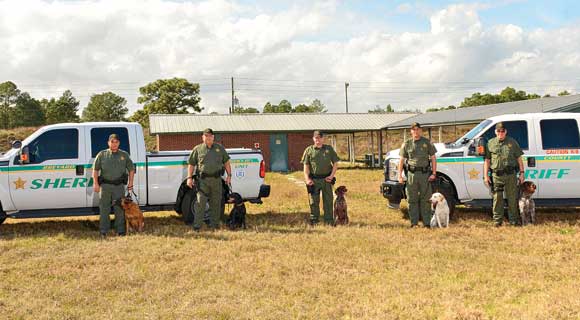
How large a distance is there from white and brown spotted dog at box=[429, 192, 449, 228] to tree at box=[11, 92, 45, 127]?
69416 millimetres

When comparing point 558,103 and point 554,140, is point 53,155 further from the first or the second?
point 558,103

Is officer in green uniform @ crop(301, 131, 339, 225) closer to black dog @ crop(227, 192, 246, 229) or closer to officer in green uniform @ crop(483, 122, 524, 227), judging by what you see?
black dog @ crop(227, 192, 246, 229)

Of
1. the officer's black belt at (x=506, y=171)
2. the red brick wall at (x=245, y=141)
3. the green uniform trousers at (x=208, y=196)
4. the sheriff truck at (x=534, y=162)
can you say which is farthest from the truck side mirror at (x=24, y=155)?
the red brick wall at (x=245, y=141)

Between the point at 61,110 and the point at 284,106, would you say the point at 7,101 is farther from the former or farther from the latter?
the point at 284,106

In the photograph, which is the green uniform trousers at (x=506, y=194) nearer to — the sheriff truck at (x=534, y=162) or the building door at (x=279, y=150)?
the sheriff truck at (x=534, y=162)

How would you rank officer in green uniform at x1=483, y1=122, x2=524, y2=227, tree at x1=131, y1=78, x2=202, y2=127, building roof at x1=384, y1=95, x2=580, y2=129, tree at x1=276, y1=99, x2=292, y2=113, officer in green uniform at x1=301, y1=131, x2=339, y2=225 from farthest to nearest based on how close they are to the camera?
tree at x1=276, y1=99, x2=292, y2=113
tree at x1=131, y1=78, x2=202, y2=127
building roof at x1=384, y1=95, x2=580, y2=129
officer in green uniform at x1=301, y1=131, x2=339, y2=225
officer in green uniform at x1=483, y1=122, x2=524, y2=227

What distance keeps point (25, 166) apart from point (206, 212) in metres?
3.09

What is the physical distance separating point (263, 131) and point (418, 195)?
2059cm

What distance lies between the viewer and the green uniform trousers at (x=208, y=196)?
8.70m

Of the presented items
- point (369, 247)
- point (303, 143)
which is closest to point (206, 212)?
point (369, 247)

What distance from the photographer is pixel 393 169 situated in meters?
9.84

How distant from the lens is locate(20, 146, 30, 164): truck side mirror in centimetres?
846

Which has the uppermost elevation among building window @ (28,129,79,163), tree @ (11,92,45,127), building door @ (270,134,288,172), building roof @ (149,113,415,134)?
tree @ (11,92,45,127)

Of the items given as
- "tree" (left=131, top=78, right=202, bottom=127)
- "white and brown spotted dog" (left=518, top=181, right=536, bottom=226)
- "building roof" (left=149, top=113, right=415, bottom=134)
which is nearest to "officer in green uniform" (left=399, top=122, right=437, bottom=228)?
"white and brown spotted dog" (left=518, top=181, right=536, bottom=226)
